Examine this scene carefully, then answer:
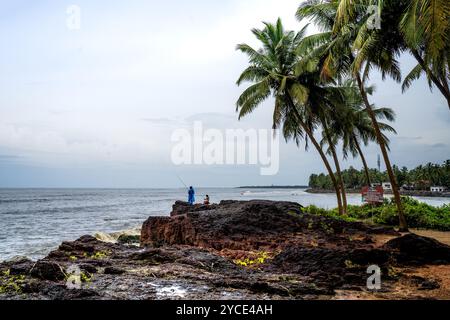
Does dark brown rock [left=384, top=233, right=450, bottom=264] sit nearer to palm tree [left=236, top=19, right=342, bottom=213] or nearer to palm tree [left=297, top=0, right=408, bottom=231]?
palm tree [left=297, top=0, right=408, bottom=231]

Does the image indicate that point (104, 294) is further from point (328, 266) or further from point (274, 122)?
point (274, 122)

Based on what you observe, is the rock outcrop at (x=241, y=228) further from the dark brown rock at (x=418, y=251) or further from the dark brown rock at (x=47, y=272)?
the dark brown rock at (x=47, y=272)

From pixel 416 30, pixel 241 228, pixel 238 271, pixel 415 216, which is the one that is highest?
pixel 416 30

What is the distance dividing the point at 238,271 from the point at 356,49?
9092 mm

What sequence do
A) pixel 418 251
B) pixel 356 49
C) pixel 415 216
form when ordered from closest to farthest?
1. pixel 418 251
2. pixel 356 49
3. pixel 415 216

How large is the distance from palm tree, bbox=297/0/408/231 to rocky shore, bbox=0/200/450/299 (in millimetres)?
5891

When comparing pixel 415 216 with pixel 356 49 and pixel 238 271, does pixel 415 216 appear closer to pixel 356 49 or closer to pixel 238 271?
pixel 356 49

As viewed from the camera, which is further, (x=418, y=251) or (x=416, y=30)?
(x=416, y=30)

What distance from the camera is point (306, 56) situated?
18.7 meters

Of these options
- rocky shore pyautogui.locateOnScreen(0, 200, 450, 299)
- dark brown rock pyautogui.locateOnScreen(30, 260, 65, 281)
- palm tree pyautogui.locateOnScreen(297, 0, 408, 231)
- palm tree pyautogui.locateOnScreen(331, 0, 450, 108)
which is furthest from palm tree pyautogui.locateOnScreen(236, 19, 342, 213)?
dark brown rock pyautogui.locateOnScreen(30, 260, 65, 281)

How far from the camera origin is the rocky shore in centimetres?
594

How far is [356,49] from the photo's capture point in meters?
12.8

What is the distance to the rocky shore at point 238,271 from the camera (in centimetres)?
594

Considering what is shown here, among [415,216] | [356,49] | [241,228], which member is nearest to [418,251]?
[241,228]
